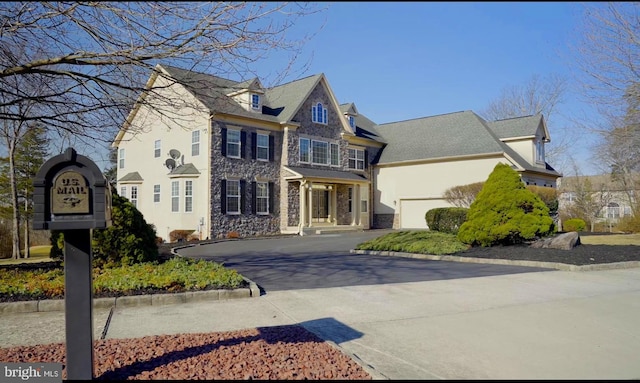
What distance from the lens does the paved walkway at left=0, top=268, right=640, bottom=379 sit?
4395 millimetres

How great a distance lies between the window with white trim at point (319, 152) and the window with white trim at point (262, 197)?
13.6 feet

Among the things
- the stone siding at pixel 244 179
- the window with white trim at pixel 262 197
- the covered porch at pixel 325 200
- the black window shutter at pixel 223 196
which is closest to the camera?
the stone siding at pixel 244 179

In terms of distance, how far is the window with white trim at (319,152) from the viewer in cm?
2881

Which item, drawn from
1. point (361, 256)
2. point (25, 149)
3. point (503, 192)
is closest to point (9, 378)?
point (361, 256)

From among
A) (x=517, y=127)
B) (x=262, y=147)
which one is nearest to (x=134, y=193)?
(x=262, y=147)

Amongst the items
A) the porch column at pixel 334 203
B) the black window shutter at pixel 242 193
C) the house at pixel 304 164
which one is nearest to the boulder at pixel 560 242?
the house at pixel 304 164

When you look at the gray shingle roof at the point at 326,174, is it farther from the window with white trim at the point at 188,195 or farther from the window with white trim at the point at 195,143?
the window with white trim at the point at 188,195

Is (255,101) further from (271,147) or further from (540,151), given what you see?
(540,151)

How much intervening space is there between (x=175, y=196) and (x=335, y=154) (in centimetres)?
1094

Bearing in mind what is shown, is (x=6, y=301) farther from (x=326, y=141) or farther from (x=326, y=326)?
(x=326, y=141)

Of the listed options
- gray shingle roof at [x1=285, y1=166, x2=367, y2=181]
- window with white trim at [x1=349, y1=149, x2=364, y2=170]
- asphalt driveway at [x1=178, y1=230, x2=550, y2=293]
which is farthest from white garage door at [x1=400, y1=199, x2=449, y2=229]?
asphalt driveway at [x1=178, y1=230, x2=550, y2=293]

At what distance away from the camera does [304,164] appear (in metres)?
28.1

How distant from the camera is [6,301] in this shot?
6770 millimetres

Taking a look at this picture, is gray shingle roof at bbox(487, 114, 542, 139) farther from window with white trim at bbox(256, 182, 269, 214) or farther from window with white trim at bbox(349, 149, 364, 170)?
window with white trim at bbox(256, 182, 269, 214)
